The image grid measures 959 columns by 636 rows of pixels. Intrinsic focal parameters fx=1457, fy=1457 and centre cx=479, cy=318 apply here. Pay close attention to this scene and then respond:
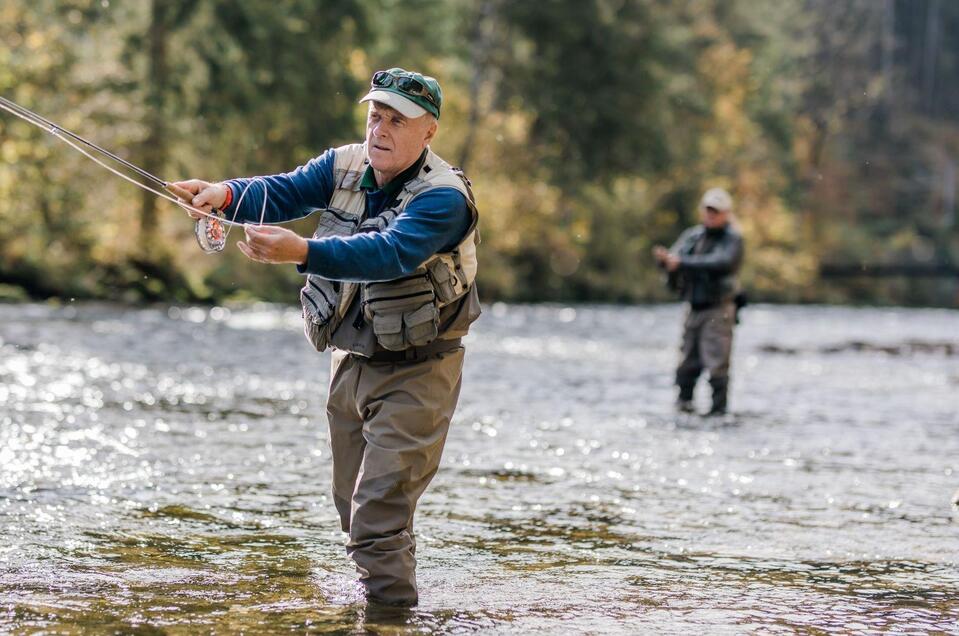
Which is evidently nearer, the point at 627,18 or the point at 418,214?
the point at 418,214

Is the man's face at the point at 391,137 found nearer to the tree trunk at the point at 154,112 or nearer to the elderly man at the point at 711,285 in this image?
the elderly man at the point at 711,285

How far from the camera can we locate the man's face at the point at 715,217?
40.4 ft

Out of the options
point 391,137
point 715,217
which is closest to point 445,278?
point 391,137

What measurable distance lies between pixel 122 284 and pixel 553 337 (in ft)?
29.0

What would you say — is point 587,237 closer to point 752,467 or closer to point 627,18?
point 627,18

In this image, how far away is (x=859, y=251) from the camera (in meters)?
62.1

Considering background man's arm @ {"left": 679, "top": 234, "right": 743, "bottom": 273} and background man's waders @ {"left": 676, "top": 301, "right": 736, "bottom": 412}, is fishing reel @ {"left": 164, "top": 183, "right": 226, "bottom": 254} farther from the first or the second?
background man's waders @ {"left": 676, "top": 301, "right": 736, "bottom": 412}

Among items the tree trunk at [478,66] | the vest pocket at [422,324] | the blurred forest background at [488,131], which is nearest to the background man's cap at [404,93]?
the vest pocket at [422,324]

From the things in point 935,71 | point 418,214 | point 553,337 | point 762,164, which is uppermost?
point 935,71

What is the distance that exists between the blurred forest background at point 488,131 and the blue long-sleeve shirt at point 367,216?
21816 mm

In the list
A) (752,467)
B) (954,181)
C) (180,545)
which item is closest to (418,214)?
(180,545)

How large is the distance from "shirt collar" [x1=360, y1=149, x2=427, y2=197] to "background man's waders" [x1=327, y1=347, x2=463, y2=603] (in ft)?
1.96

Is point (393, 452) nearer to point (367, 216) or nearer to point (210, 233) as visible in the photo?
point (367, 216)

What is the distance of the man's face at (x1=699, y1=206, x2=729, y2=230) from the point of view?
1232 cm
